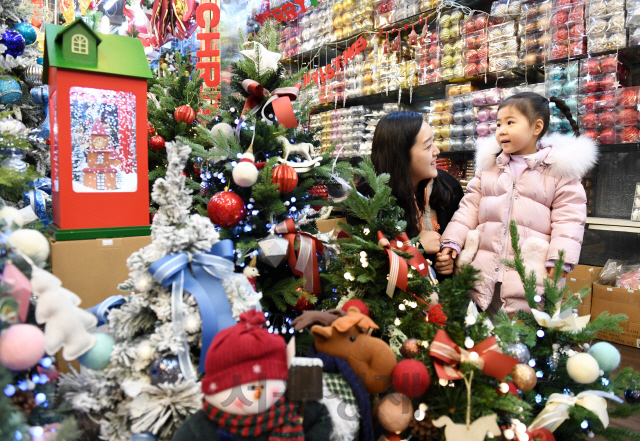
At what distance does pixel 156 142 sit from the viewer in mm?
1870

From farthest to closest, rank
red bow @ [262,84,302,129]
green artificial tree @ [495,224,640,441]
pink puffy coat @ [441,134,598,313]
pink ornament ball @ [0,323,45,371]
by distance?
pink puffy coat @ [441,134,598,313] → red bow @ [262,84,302,129] → green artificial tree @ [495,224,640,441] → pink ornament ball @ [0,323,45,371]

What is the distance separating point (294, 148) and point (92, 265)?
71cm

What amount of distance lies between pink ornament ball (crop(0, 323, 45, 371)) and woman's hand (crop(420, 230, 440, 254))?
1.34 meters

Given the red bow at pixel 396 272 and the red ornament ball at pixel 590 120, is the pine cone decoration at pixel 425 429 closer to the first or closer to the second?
the red bow at pixel 396 272

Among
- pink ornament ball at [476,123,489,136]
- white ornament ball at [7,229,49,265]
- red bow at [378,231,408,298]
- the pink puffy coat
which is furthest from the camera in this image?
pink ornament ball at [476,123,489,136]

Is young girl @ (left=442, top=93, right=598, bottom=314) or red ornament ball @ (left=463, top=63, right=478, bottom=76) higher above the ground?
red ornament ball @ (left=463, top=63, right=478, bottom=76)

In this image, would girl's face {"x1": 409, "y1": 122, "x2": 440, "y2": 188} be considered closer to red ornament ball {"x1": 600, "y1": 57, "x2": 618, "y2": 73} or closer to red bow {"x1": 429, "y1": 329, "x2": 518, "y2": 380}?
red bow {"x1": 429, "y1": 329, "x2": 518, "y2": 380}

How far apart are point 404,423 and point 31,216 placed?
40.4 inches

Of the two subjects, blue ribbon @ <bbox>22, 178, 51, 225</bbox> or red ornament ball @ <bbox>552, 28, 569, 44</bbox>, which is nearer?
blue ribbon @ <bbox>22, 178, 51, 225</bbox>

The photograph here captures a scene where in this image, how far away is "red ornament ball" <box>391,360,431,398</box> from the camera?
2.80 ft

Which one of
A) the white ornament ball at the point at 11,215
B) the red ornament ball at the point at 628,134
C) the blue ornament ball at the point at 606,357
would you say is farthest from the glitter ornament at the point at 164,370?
the red ornament ball at the point at 628,134

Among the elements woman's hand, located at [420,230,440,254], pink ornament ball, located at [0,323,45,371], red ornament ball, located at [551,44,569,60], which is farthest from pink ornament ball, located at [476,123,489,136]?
pink ornament ball, located at [0,323,45,371]

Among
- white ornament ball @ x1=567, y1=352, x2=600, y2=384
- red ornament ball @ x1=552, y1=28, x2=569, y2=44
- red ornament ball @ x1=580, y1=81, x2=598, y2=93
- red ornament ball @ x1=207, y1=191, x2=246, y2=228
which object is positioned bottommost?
white ornament ball @ x1=567, y1=352, x2=600, y2=384

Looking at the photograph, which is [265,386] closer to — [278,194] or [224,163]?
[278,194]
